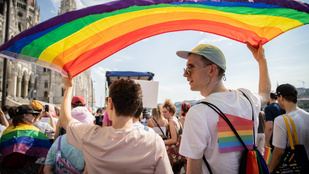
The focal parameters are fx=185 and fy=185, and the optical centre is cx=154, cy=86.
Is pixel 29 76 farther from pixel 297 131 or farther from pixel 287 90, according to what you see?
pixel 297 131

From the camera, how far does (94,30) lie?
2.12 metres

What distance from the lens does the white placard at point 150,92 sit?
4324mm

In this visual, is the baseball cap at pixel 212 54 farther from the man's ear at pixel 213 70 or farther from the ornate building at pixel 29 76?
the ornate building at pixel 29 76

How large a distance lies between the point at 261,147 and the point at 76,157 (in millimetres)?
4738

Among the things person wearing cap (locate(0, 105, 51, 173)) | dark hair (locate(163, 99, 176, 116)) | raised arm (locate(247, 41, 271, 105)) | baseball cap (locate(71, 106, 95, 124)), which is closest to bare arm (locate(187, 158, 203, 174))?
raised arm (locate(247, 41, 271, 105))

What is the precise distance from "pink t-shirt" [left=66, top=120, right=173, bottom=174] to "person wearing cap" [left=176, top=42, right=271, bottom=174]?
0.84 feet

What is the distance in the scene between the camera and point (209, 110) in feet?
4.91

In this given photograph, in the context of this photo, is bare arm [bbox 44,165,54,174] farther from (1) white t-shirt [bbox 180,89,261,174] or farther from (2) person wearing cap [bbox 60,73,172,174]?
(1) white t-shirt [bbox 180,89,261,174]

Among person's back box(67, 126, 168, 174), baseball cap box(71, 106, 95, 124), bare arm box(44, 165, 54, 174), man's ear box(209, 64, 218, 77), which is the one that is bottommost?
bare arm box(44, 165, 54, 174)

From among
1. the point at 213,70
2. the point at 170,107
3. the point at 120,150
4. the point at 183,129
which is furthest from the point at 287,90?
the point at 170,107

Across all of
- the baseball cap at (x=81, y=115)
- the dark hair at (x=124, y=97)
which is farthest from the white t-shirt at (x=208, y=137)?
the baseball cap at (x=81, y=115)

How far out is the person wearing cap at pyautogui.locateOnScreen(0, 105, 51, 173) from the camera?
2.97 m

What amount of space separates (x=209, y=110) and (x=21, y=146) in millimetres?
3125

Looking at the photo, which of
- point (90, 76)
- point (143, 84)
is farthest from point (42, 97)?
point (143, 84)
